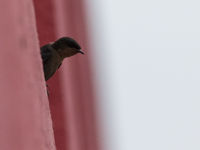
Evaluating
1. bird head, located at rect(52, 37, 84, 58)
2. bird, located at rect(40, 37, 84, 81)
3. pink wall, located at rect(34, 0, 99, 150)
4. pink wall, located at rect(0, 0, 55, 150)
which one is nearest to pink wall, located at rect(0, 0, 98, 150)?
pink wall, located at rect(0, 0, 55, 150)

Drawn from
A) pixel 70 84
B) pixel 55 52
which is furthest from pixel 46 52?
pixel 70 84

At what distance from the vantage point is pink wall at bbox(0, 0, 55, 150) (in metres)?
0.84

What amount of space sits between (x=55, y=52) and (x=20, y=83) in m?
2.36

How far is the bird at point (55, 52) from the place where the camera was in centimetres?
315

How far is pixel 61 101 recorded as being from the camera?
11.7 ft

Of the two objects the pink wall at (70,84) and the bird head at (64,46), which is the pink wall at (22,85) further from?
the pink wall at (70,84)

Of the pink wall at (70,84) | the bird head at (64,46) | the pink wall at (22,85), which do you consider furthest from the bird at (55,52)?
the pink wall at (22,85)

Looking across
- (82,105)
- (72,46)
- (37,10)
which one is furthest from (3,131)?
(82,105)

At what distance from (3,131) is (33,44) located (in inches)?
5.6

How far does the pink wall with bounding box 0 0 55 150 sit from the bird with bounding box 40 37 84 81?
220cm

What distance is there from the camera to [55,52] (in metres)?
3.23

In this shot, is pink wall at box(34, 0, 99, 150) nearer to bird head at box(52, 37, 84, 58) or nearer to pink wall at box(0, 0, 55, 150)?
bird head at box(52, 37, 84, 58)

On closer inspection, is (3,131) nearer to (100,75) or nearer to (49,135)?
(49,135)

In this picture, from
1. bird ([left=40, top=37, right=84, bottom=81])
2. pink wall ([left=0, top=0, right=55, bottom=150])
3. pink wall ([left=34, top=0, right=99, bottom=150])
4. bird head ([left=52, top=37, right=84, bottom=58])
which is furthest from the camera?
pink wall ([left=34, top=0, right=99, bottom=150])
